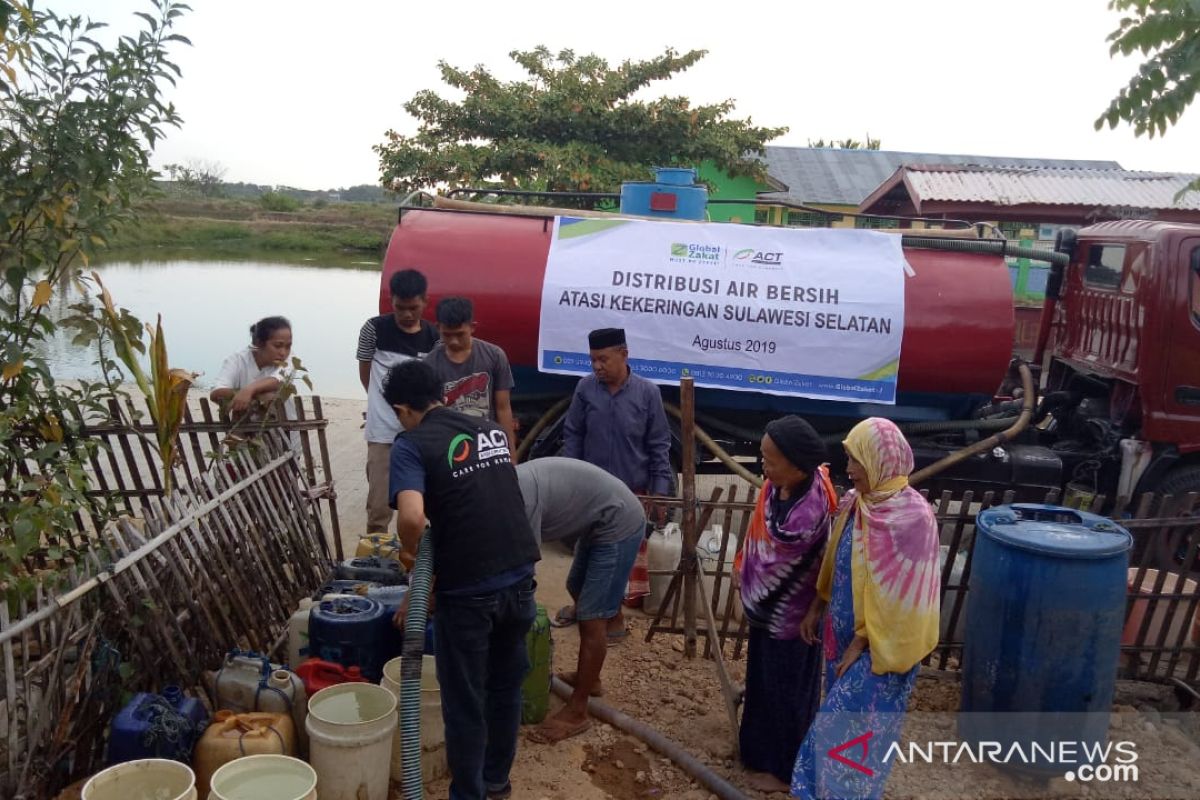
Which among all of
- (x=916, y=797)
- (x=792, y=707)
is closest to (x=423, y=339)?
(x=792, y=707)

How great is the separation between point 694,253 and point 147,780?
482cm

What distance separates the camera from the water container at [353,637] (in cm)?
373

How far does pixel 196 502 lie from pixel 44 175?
1490mm

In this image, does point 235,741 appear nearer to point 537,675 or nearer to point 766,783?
point 537,675

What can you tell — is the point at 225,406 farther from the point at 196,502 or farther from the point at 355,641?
the point at 355,641

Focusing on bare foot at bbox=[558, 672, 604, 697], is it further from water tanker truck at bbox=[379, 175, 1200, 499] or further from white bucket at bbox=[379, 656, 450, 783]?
water tanker truck at bbox=[379, 175, 1200, 499]

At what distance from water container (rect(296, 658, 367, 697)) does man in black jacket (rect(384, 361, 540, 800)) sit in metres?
0.65

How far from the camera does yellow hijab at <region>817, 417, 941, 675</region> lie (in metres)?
2.87

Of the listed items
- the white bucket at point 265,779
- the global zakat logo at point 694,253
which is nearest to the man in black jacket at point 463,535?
the white bucket at point 265,779

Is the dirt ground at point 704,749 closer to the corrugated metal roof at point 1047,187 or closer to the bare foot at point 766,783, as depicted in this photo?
the bare foot at point 766,783

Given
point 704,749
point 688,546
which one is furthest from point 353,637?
point 688,546

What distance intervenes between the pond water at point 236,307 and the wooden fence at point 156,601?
20.9 feet

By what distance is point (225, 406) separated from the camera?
476 cm

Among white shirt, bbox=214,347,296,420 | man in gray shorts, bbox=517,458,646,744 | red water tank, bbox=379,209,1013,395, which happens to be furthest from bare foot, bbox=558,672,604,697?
red water tank, bbox=379,209,1013,395
